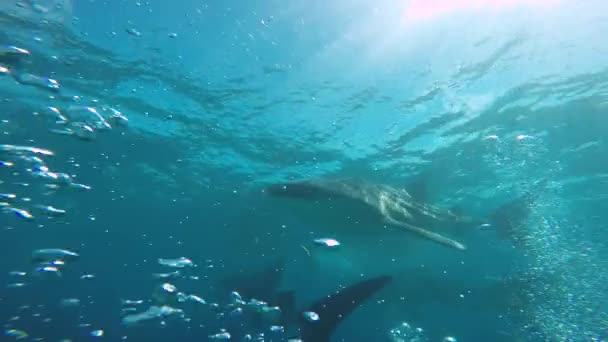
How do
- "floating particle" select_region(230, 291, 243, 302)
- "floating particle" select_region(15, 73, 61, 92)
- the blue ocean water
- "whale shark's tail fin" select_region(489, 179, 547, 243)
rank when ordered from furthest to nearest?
"floating particle" select_region(230, 291, 243, 302) < "whale shark's tail fin" select_region(489, 179, 547, 243) < "floating particle" select_region(15, 73, 61, 92) < the blue ocean water

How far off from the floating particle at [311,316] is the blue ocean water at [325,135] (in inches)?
6.5

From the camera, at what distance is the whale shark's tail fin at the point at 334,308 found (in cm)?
1130

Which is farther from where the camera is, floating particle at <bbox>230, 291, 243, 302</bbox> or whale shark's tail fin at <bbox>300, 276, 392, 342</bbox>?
floating particle at <bbox>230, 291, 243, 302</bbox>

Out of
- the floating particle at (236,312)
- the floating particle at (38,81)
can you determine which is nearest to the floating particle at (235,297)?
the floating particle at (236,312)

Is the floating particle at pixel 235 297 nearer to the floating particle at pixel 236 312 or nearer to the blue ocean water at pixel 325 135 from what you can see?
the blue ocean water at pixel 325 135

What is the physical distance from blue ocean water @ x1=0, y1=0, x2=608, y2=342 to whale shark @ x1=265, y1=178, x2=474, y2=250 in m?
0.18

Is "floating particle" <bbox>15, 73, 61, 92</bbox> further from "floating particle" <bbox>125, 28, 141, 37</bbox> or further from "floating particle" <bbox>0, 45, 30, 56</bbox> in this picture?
"floating particle" <bbox>125, 28, 141, 37</bbox>

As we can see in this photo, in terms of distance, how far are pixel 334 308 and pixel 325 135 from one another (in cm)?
699

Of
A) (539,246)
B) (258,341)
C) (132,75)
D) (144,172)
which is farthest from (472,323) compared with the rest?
(132,75)

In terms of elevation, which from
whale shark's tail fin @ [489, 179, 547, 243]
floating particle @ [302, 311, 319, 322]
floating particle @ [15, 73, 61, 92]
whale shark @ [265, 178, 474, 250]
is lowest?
floating particle @ [302, 311, 319, 322]

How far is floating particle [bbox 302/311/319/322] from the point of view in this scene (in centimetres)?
1123

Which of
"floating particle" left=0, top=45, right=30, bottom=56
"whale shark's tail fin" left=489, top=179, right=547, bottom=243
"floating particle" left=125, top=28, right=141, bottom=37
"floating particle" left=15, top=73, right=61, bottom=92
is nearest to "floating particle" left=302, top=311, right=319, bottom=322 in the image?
"floating particle" left=125, top=28, right=141, bottom=37

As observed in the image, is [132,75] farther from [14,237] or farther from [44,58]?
[14,237]

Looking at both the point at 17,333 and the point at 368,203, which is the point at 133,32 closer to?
the point at 368,203
